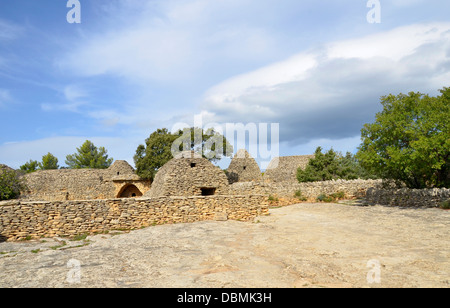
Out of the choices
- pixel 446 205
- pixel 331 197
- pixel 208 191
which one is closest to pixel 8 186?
pixel 208 191

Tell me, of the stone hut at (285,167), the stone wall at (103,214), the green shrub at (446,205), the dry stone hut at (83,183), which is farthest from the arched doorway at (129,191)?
the green shrub at (446,205)

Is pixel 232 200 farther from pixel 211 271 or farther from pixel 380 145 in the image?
pixel 380 145

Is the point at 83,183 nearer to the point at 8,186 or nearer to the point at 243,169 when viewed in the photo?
the point at 8,186

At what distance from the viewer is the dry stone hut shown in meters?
33.6

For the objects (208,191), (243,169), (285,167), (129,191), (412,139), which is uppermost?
(412,139)

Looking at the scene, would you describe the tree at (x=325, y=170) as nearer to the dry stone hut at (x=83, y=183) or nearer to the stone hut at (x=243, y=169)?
the stone hut at (x=243, y=169)

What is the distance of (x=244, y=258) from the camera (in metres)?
6.67

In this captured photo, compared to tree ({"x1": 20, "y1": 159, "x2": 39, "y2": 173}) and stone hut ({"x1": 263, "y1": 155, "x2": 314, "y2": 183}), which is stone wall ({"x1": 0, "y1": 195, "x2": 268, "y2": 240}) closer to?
stone hut ({"x1": 263, "y1": 155, "x2": 314, "y2": 183})

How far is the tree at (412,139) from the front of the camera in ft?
52.0

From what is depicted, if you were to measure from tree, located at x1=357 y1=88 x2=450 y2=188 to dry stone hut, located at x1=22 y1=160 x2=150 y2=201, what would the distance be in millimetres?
27428

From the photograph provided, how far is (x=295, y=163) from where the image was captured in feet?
147

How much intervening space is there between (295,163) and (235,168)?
1114 centimetres

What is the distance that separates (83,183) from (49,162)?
30.2 m
